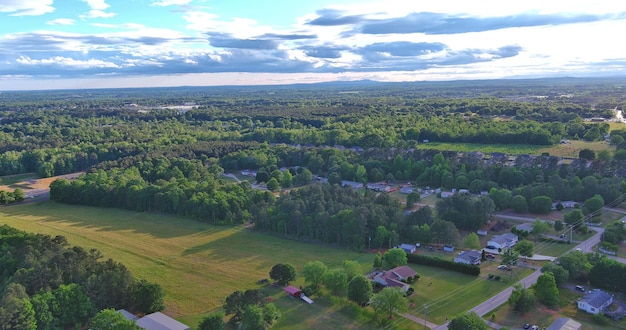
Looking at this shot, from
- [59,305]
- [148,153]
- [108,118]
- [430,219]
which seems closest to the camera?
[59,305]

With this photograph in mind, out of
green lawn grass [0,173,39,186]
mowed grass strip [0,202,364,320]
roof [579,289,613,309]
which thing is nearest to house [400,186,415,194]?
mowed grass strip [0,202,364,320]

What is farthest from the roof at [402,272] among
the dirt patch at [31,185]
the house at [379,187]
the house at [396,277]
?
the dirt patch at [31,185]

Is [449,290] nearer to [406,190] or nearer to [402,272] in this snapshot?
[402,272]

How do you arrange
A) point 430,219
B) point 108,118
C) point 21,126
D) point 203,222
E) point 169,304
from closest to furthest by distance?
point 169,304, point 430,219, point 203,222, point 21,126, point 108,118

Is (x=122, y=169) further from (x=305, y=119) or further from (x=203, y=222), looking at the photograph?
(x=305, y=119)

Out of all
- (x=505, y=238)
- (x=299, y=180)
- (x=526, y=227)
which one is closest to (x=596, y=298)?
(x=505, y=238)

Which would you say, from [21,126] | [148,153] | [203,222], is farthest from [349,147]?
[21,126]
